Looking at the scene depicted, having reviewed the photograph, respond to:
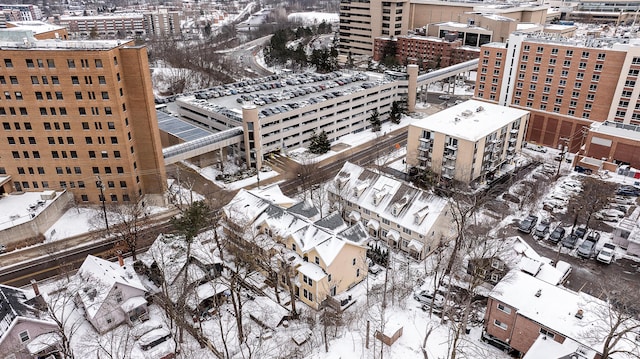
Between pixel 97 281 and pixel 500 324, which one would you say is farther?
pixel 97 281

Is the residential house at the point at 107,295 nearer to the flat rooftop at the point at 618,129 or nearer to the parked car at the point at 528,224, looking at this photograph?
the parked car at the point at 528,224

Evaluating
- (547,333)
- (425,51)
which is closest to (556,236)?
(547,333)

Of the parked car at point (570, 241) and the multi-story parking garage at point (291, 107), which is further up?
the multi-story parking garage at point (291, 107)

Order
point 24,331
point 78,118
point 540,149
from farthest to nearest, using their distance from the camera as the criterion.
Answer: point 540,149 → point 78,118 → point 24,331

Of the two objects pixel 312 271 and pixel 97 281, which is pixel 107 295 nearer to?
pixel 97 281

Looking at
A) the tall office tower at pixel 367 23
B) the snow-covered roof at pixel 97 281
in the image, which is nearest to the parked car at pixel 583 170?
the snow-covered roof at pixel 97 281

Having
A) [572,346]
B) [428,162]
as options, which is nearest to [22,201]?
[428,162]
